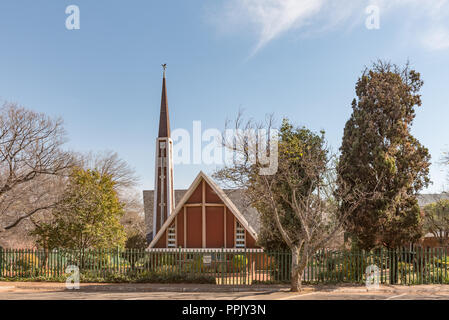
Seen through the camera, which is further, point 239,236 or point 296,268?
point 239,236

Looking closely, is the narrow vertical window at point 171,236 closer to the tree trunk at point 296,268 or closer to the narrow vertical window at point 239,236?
the narrow vertical window at point 239,236

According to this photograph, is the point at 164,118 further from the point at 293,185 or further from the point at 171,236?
the point at 293,185

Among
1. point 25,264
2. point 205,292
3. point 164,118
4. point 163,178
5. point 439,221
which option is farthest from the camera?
point 164,118

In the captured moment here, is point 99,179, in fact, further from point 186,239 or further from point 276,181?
point 276,181

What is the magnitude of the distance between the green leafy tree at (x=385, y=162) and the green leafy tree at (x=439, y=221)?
14.6 m

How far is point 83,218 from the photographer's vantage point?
21266mm

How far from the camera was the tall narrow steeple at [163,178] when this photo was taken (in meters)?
32.8

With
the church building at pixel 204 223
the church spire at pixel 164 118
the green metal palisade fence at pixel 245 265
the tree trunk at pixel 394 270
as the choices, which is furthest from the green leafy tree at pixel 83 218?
the tree trunk at pixel 394 270

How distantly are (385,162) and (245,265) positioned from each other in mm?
7884

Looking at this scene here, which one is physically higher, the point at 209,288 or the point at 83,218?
the point at 83,218

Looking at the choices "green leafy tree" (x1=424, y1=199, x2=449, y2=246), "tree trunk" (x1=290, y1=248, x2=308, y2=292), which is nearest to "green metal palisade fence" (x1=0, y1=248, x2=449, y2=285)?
"tree trunk" (x1=290, y1=248, x2=308, y2=292)

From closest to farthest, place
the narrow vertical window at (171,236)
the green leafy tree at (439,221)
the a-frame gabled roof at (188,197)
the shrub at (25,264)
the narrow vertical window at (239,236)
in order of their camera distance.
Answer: the shrub at (25,264)
the a-frame gabled roof at (188,197)
the narrow vertical window at (239,236)
the narrow vertical window at (171,236)
the green leafy tree at (439,221)

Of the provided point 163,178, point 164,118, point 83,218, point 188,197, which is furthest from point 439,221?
point 83,218

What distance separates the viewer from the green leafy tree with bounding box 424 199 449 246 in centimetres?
3207
